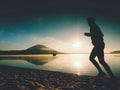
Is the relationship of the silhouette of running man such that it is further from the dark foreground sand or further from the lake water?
the lake water

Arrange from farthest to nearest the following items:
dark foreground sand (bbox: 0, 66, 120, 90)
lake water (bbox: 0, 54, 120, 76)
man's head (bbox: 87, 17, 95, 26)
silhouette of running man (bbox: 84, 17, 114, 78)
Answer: lake water (bbox: 0, 54, 120, 76) < man's head (bbox: 87, 17, 95, 26) < silhouette of running man (bbox: 84, 17, 114, 78) < dark foreground sand (bbox: 0, 66, 120, 90)

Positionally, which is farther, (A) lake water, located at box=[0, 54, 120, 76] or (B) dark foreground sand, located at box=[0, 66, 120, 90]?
(A) lake water, located at box=[0, 54, 120, 76]

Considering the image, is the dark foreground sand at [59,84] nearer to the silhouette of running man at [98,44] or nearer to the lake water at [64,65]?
the silhouette of running man at [98,44]

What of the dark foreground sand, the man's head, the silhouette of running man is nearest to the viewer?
the dark foreground sand

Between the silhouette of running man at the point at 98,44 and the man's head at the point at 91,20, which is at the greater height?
the man's head at the point at 91,20

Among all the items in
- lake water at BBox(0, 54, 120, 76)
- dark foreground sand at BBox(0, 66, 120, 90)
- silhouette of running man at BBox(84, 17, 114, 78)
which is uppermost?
silhouette of running man at BBox(84, 17, 114, 78)

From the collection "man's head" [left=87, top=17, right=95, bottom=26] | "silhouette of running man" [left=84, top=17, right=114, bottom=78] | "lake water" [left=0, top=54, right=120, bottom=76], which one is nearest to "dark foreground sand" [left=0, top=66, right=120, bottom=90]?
"silhouette of running man" [left=84, top=17, right=114, bottom=78]

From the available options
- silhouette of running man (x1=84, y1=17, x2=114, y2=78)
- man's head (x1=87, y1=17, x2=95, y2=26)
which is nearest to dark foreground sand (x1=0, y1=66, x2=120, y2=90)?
silhouette of running man (x1=84, y1=17, x2=114, y2=78)

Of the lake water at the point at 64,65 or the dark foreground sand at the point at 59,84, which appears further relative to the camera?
the lake water at the point at 64,65

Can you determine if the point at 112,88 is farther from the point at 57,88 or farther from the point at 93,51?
the point at 93,51

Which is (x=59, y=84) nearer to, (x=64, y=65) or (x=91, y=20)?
(x=91, y=20)

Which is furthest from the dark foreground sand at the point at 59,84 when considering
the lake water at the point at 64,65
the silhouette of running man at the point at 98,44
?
the lake water at the point at 64,65

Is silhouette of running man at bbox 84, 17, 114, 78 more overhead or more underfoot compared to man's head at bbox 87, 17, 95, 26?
more underfoot

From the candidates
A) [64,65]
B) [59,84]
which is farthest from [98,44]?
[64,65]
